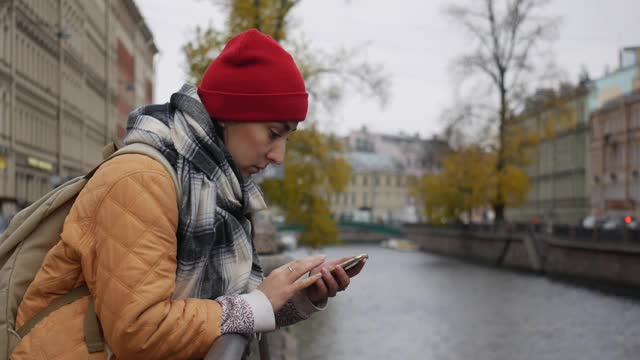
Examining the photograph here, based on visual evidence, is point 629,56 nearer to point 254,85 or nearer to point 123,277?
point 254,85

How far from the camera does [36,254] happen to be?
251 cm

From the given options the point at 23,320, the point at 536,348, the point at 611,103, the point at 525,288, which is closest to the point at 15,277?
the point at 23,320

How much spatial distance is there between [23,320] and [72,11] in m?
46.8

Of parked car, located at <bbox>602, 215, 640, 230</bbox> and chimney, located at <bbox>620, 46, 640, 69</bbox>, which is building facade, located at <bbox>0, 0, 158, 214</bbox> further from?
chimney, located at <bbox>620, 46, 640, 69</bbox>

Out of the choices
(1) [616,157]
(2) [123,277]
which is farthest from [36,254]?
(1) [616,157]

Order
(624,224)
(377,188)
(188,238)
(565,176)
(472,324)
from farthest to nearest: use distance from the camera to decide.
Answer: (377,188) < (565,176) < (624,224) < (472,324) < (188,238)

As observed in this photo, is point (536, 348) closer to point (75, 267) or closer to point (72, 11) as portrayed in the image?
point (75, 267)

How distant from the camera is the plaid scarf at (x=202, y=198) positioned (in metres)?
2.50

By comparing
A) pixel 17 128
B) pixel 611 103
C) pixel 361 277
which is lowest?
pixel 361 277

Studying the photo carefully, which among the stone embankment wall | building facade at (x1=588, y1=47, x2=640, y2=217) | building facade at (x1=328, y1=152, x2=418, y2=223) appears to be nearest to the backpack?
the stone embankment wall

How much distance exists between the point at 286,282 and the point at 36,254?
1.79 ft

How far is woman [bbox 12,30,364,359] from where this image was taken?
233 centimetres

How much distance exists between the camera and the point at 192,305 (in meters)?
2.43

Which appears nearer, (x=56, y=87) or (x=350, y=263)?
(x=350, y=263)
